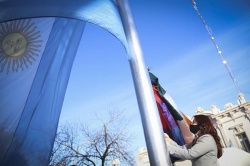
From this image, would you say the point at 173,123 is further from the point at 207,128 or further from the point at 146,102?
the point at 146,102

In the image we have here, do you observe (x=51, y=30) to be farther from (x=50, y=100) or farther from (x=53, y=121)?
(x=53, y=121)

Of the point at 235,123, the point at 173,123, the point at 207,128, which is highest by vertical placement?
the point at 235,123

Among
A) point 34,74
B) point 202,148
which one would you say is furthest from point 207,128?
point 34,74

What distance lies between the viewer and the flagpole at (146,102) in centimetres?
132

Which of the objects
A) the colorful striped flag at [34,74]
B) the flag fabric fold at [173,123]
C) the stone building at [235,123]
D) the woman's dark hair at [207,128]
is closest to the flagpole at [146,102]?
the colorful striped flag at [34,74]

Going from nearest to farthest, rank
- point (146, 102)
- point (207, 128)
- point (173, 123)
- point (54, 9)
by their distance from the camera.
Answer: point (146, 102), point (54, 9), point (207, 128), point (173, 123)

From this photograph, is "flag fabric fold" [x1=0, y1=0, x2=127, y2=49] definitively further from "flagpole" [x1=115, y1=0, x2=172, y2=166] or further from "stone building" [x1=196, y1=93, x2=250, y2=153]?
"stone building" [x1=196, y1=93, x2=250, y2=153]

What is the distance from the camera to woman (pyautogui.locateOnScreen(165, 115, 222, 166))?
2068 mm

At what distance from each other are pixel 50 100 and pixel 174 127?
6.60 ft

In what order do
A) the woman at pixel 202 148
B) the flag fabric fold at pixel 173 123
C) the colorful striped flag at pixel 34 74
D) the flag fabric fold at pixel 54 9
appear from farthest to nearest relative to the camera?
the flag fabric fold at pixel 173 123 → the colorful striped flag at pixel 34 74 → the flag fabric fold at pixel 54 9 → the woman at pixel 202 148

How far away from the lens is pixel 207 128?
2.47 meters

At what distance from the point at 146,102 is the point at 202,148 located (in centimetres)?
120

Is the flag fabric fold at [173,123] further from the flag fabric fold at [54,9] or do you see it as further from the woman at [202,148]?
the flag fabric fold at [54,9]

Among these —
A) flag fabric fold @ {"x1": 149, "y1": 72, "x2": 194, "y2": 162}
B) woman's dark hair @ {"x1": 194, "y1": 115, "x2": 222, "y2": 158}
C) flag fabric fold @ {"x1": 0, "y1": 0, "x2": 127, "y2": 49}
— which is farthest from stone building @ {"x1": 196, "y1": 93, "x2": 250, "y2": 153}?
flag fabric fold @ {"x1": 0, "y1": 0, "x2": 127, "y2": 49}
